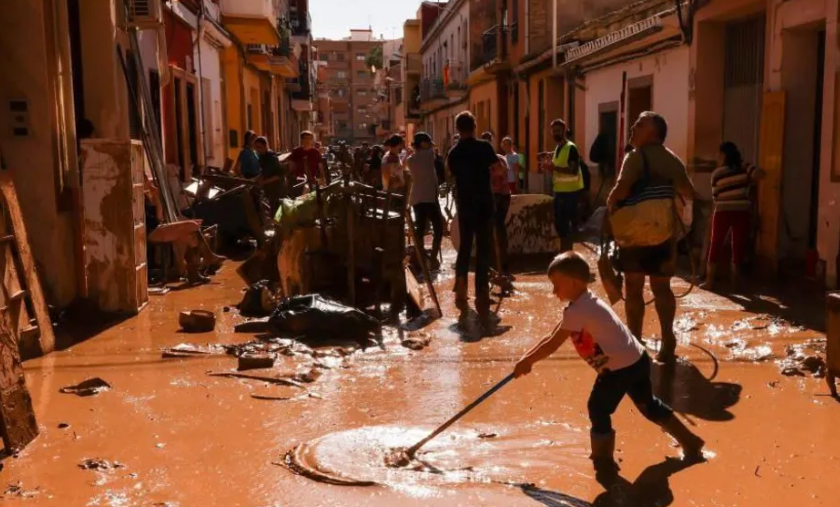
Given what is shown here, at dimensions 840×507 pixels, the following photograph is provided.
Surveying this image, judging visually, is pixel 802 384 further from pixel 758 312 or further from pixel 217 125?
pixel 217 125

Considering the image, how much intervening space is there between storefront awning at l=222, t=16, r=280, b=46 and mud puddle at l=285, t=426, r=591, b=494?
17.2 meters

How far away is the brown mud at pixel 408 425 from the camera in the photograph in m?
3.79

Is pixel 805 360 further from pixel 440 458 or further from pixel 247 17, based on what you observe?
pixel 247 17

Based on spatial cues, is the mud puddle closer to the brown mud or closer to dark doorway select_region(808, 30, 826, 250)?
the brown mud

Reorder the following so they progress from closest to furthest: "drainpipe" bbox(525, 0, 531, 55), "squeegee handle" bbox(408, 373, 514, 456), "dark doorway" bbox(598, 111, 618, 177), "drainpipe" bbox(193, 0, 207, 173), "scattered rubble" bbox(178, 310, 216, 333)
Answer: "squeegee handle" bbox(408, 373, 514, 456)
"scattered rubble" bbox(178, 310, 216, 333)
"dark doorway" bbox(598, 111, 618, 177)
"drainpipe" bbox(193, 0, 207, 173)
"drainpipe" bbox(525, 0, 531, 55)

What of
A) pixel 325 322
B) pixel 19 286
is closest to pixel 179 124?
pixel 19 286

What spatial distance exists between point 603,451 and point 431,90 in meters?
38.4

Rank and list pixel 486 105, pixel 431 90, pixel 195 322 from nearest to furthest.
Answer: pixel 195 322 < pixel 486 105 < pixel 431 90

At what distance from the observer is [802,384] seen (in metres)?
5.40

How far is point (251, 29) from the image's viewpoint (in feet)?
68.9

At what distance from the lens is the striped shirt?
8.62 metres

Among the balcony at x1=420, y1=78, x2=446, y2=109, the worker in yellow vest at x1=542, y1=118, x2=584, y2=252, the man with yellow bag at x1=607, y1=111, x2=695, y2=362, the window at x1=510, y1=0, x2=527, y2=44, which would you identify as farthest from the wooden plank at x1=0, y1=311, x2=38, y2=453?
the balcony at x1=420, y1=78, x2=446, y2=109

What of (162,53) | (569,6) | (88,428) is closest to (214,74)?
(162,53)

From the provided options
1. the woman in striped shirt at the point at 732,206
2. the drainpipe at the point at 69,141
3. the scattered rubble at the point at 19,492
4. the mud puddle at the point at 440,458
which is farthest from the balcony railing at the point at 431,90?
the scattered rubble at the point at 19,492
